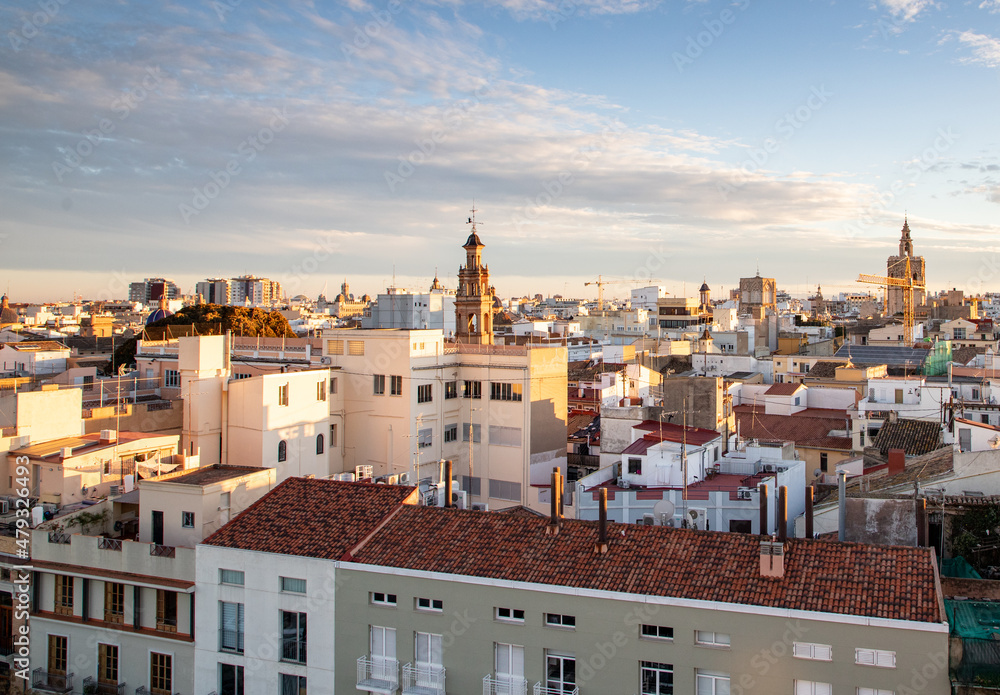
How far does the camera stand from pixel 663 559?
1608 cm

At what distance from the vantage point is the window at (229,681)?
60.0ft

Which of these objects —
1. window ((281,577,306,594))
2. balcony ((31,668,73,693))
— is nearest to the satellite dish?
window ((281,577,306,594))

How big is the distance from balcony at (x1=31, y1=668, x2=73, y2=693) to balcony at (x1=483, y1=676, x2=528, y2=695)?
32.7 ft

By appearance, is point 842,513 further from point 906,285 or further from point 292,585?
point 906,285

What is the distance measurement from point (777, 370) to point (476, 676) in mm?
48396

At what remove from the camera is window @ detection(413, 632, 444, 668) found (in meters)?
16.6

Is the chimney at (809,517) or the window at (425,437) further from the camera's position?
the window at (425,437)

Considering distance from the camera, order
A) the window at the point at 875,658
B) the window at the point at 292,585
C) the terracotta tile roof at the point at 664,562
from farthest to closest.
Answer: the window at the point at 292,585, the terracotta tile roof at the point at 664,562, the window at the point at 875,658

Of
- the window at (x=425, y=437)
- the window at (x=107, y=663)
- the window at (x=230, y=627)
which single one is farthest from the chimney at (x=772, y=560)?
the window at (x=425, y=437)

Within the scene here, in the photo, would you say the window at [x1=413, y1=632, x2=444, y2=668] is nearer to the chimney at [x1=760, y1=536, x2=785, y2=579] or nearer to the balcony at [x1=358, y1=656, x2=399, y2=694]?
the balcony at [x1=358, y1=656, x2=399, y2=694]

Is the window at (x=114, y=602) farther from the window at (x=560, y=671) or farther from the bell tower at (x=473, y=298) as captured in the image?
the bell tower at (x=473, y=298)

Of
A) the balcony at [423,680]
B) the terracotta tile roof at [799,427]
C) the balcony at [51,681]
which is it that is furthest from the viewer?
the terracotta tile roof at [799,427]

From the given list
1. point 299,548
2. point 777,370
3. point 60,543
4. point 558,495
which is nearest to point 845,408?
point 777,370

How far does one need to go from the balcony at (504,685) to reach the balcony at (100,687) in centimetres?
870
